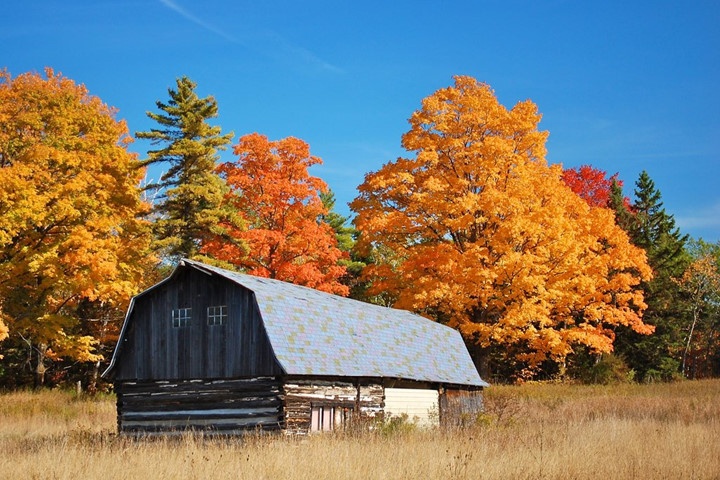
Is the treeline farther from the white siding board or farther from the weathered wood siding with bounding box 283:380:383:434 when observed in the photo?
the weathered wood siding with bounding box 283:380:383:434

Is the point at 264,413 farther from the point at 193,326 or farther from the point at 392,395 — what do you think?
the point at 392,395

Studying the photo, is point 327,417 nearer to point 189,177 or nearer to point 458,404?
point 458,404

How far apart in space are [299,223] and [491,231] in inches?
394

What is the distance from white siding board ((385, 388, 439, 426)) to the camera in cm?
2534

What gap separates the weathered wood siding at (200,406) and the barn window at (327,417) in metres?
1.34

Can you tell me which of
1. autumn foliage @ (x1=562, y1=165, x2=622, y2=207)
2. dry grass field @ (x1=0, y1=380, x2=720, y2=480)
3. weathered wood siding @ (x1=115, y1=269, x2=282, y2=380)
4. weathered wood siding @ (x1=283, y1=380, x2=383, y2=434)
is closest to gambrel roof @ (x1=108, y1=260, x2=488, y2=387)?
weathered wood siding @ (x1=115, y1=269, x2=282, y2=380)

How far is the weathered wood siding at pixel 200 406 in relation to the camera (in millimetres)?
21578

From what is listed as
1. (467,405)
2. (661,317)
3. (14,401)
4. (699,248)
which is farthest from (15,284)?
(699,248)

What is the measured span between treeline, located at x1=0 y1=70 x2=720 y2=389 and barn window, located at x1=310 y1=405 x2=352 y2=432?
9.25m

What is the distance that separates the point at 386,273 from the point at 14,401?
16.1m

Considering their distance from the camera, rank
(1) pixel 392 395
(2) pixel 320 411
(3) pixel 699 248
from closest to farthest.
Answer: (2) pixel 320 411
(1) pixel 392 395
(3) pixel 699 248

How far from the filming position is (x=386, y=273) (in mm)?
35062

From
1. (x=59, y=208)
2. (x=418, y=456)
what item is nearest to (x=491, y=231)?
(x=59, y=208)

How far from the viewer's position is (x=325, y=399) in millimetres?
22625
